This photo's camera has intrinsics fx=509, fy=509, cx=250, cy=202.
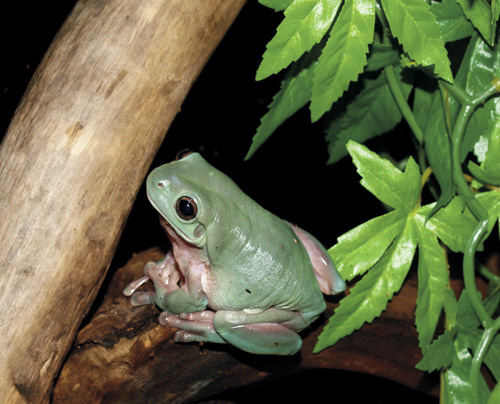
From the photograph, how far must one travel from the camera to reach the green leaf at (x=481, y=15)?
1404 millimetres

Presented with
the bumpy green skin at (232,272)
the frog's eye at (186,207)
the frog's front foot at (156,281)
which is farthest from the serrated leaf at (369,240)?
the frog's front foot at (156,281)

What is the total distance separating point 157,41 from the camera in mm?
1447

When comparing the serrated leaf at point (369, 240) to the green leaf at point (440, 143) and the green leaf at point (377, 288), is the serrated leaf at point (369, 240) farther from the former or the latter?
the green leaf at point (440, 143)

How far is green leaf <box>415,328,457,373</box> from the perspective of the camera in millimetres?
1569

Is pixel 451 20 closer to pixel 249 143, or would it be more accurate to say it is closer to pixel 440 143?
pixel 440 143

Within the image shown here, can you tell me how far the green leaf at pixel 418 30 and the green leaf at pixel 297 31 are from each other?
15cm

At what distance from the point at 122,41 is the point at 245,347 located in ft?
3.16

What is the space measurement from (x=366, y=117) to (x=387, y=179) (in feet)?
1.56

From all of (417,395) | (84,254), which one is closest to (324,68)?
(84,254)

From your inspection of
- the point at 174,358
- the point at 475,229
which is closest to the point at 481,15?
the point at 475,229

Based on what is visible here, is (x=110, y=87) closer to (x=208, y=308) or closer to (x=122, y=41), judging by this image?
(x=122, y=41)

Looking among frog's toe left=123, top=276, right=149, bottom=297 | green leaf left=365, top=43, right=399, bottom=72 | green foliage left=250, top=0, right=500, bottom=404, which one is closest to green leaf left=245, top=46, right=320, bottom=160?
green foliage left=250, top=0, right=500, bottom=404

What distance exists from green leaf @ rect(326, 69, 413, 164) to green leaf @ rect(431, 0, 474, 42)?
1.12 ft

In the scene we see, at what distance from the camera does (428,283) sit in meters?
1.59
